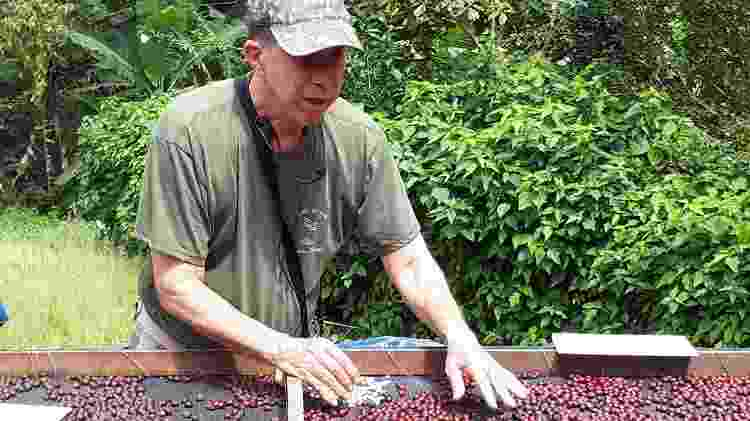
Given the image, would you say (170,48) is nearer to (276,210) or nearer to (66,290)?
(66,290)

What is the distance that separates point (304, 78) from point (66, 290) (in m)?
4.54

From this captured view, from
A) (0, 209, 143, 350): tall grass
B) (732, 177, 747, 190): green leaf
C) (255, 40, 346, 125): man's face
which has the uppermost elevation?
(255, 40, 346, 125): man's face

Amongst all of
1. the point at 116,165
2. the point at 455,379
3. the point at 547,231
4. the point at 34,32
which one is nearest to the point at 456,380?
the point at 455,379

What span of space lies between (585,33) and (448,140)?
11.0 feet

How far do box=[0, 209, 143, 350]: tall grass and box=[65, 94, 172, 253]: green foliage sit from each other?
0.74ft

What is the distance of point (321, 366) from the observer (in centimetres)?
192

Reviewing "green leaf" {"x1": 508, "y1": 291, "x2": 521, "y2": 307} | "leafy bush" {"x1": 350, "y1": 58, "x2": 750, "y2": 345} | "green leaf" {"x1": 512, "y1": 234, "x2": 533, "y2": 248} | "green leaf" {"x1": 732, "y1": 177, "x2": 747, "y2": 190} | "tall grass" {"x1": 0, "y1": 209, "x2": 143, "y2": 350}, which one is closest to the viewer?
"leafy bush" {"x1": 350, "y1": 58, "x2": 750, "y2": 345}

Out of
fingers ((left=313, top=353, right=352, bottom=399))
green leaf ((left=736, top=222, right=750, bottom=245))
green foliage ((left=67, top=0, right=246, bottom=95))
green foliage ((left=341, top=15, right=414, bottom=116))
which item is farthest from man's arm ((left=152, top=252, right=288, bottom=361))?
green foliage ((left=67, top=0, right=246, bottom=95))

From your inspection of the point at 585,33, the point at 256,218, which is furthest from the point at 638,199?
the point at 585,33

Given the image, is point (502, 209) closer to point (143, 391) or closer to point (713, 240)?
point (713, 240)

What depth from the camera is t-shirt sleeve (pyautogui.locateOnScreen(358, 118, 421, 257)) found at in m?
2.27

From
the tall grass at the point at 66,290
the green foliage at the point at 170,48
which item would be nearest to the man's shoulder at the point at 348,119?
the tall grass at the point at 66,290

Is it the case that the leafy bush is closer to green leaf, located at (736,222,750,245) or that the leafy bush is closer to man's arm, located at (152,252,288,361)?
green leaf, located at (736,222,750,245)

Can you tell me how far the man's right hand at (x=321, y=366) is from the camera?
1.91 meters
